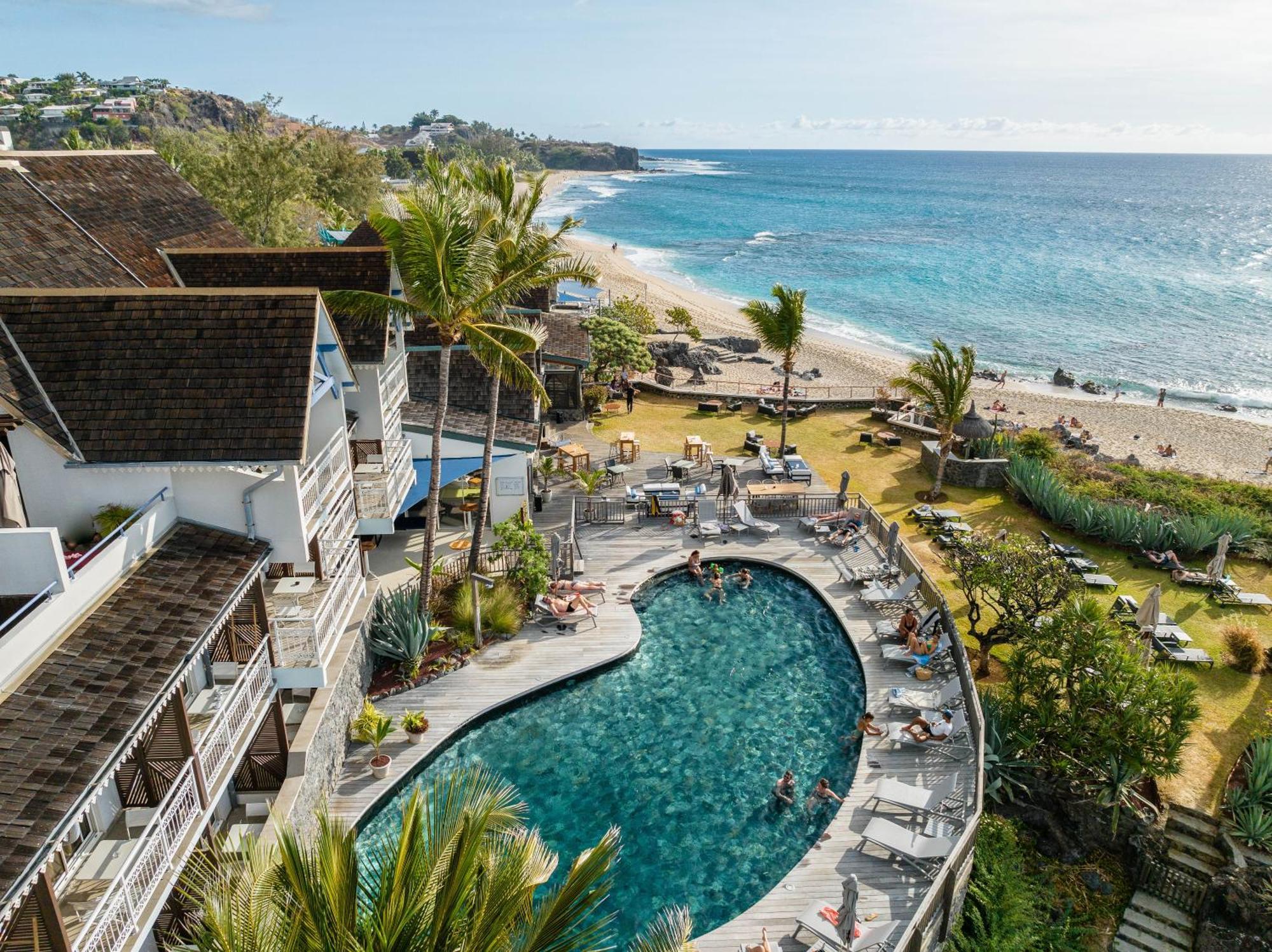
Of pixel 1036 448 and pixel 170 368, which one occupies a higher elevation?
pixel 170 368

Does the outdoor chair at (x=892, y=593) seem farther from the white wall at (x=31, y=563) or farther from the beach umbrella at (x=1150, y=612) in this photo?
the white wall at (x=31, y=563)

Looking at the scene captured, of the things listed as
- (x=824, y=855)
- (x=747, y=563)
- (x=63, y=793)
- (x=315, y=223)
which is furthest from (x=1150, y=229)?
(x=63, y=793)

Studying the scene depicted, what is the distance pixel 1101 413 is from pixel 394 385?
138ft

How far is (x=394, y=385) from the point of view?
20672 millimetres

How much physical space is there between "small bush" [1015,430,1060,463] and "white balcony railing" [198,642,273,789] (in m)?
26.8

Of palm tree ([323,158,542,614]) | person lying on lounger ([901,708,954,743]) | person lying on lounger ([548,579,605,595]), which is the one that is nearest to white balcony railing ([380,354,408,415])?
palm tree ([323,158,542,614])

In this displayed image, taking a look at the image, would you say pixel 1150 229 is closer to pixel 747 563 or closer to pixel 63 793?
pixel 747 563

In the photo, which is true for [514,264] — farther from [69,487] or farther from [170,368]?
[69,487]

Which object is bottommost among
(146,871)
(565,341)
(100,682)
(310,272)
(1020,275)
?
(1020,275)

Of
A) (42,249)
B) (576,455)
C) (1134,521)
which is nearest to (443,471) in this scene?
(576,455)

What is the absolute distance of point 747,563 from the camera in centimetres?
2411

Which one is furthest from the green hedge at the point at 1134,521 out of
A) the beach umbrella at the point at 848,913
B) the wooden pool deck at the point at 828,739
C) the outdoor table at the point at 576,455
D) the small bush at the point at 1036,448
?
the beach umbrella at the point at 848,913

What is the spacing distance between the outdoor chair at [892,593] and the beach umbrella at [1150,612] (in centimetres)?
498

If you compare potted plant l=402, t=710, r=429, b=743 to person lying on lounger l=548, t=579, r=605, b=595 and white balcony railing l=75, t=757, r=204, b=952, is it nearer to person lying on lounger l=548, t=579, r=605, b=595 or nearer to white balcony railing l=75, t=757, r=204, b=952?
white balcony railing l=75, t=757, r=204, b=952
